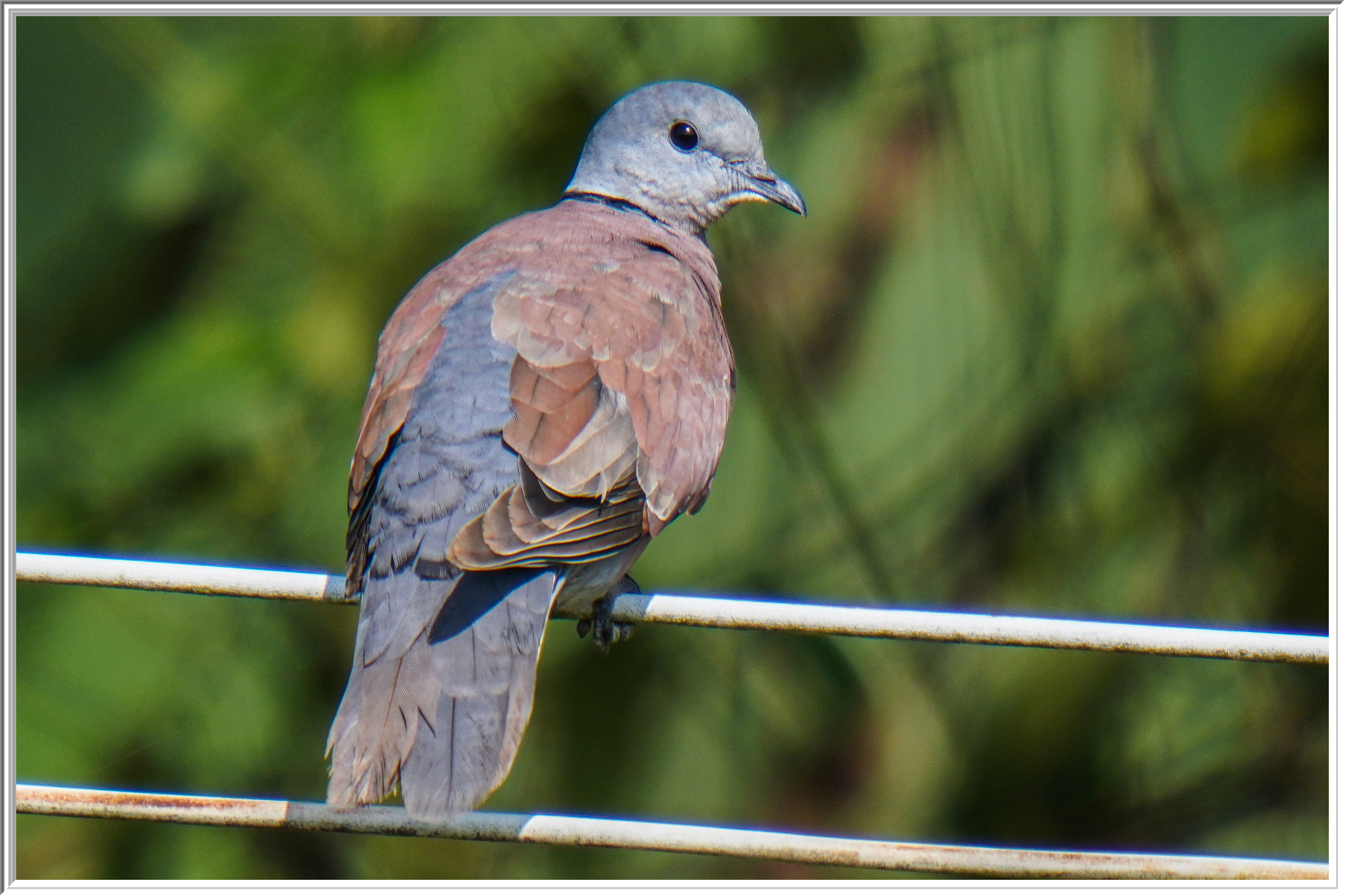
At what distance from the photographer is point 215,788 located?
16.0ft

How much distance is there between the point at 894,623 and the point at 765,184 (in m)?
2.09

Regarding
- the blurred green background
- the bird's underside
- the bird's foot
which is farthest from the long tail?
the blurred green background

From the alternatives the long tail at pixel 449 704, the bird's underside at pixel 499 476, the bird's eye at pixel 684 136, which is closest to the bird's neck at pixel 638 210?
the bird's eye at pixel 684 136

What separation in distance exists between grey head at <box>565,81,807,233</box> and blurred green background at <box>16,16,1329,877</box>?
62cm

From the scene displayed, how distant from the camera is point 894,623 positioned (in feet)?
7.40

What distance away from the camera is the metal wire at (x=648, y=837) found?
2160 mm

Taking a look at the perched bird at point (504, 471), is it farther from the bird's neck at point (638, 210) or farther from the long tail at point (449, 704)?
the bird's neck at point (638, 210)

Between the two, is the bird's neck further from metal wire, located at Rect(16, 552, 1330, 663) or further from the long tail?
metal wire, located at Rect(16, 552, 1330, 663)

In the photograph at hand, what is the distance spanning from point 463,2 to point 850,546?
2402mm

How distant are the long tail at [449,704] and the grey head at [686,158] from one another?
178cm

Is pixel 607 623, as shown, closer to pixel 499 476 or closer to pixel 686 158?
pixel 499 476

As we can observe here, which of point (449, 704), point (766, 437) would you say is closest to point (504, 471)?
point (449, 704)

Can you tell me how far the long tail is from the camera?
92.0 inches

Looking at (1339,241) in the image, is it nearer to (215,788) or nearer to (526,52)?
(526,52)
